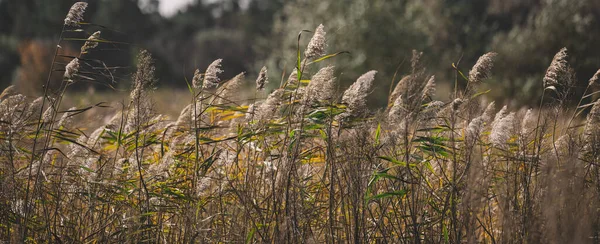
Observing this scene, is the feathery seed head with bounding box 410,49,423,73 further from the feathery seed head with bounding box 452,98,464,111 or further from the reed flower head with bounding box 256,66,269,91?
the reed flower head with bounding box 256,66,269,91

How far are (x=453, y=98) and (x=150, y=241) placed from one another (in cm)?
208

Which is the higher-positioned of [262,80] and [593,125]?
[262,80]

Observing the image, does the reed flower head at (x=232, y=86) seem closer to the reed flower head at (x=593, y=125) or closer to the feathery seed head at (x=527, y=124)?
the feathery seed head at (x=527, y=124)

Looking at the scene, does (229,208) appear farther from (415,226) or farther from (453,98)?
(453,98)

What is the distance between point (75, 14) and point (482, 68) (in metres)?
2.44

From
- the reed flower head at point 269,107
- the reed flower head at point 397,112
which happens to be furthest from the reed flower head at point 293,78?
the reed flower head at point 397,112

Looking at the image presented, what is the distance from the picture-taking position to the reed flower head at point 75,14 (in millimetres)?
2959

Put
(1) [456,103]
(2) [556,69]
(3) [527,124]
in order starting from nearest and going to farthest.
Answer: (1) [456,103] → (2) [556,69] → (3) [527,124]

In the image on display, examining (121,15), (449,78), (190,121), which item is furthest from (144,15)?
(190,121)

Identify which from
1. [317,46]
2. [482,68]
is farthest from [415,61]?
[317,46]

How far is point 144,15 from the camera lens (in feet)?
165

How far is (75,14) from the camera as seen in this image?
2.99 m

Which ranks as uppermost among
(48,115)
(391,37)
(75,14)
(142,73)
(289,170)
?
(391,37)

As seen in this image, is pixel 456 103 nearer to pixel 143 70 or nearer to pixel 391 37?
pixel 143 70
